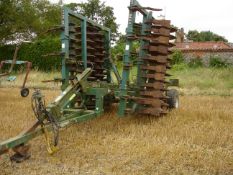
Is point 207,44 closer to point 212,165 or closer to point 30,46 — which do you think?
point 30,46

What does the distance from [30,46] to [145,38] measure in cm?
2013

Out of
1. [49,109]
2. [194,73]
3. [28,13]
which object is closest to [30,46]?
[28,13]

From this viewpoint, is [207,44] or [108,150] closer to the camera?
[108,150]

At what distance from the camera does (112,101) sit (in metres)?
8.61

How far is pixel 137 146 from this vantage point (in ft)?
19.1

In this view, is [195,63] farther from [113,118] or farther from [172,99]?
[113,118]

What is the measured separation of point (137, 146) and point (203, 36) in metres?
75.3

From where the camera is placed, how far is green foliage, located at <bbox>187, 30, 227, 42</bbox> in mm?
77312

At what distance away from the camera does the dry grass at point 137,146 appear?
16.1 ft

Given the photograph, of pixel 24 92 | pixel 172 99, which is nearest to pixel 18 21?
pixel 24 92

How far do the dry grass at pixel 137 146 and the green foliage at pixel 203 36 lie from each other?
232 ft

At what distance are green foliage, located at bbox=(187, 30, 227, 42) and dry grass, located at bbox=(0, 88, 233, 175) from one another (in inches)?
2787

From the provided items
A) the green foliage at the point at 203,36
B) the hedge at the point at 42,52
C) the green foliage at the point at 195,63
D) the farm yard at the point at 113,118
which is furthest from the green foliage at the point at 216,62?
the green foliage at the point at 203,36

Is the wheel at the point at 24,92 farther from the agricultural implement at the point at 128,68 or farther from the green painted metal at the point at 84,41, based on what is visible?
the green painted metal at the point at 84,41
